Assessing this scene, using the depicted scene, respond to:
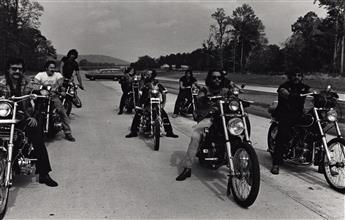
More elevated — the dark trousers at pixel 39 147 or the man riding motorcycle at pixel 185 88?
the man riding motorcycle at pixel 185 88

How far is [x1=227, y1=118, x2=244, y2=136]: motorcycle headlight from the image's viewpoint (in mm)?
4988

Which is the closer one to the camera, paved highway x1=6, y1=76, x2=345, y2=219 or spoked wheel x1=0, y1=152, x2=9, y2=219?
spoked wheel x1=0, y1=152, x2=9, y2=219

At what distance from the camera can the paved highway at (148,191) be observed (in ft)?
14.4

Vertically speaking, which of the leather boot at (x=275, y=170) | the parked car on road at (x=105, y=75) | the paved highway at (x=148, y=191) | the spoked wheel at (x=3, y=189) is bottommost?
the paved highway at (x=148, y=191)

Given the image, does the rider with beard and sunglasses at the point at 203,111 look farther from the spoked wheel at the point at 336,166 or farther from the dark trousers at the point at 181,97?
the dark trousers at the point at 181,97

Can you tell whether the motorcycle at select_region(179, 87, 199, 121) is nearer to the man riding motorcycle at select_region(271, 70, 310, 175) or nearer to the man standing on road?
the man standing on road

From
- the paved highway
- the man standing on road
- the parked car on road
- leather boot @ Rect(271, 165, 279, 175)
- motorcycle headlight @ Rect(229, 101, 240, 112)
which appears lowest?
the paved highway

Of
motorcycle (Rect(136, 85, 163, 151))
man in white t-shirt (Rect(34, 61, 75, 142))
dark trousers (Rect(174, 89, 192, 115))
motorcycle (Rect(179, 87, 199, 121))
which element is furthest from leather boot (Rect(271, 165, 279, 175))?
dark trousers (Rect(174, 89, 192, 115))

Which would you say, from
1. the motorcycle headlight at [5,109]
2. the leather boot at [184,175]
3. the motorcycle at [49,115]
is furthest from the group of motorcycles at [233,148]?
the motorcycle at [49,115]

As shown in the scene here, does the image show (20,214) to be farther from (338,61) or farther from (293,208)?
(338,61)

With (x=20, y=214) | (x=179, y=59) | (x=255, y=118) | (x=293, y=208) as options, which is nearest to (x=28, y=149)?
(x=20, y=214)

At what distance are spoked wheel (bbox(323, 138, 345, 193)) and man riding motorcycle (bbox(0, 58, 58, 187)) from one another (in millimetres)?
3673

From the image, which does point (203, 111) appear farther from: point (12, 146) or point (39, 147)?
point (12, 146)

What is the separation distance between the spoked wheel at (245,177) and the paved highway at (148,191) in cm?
13
